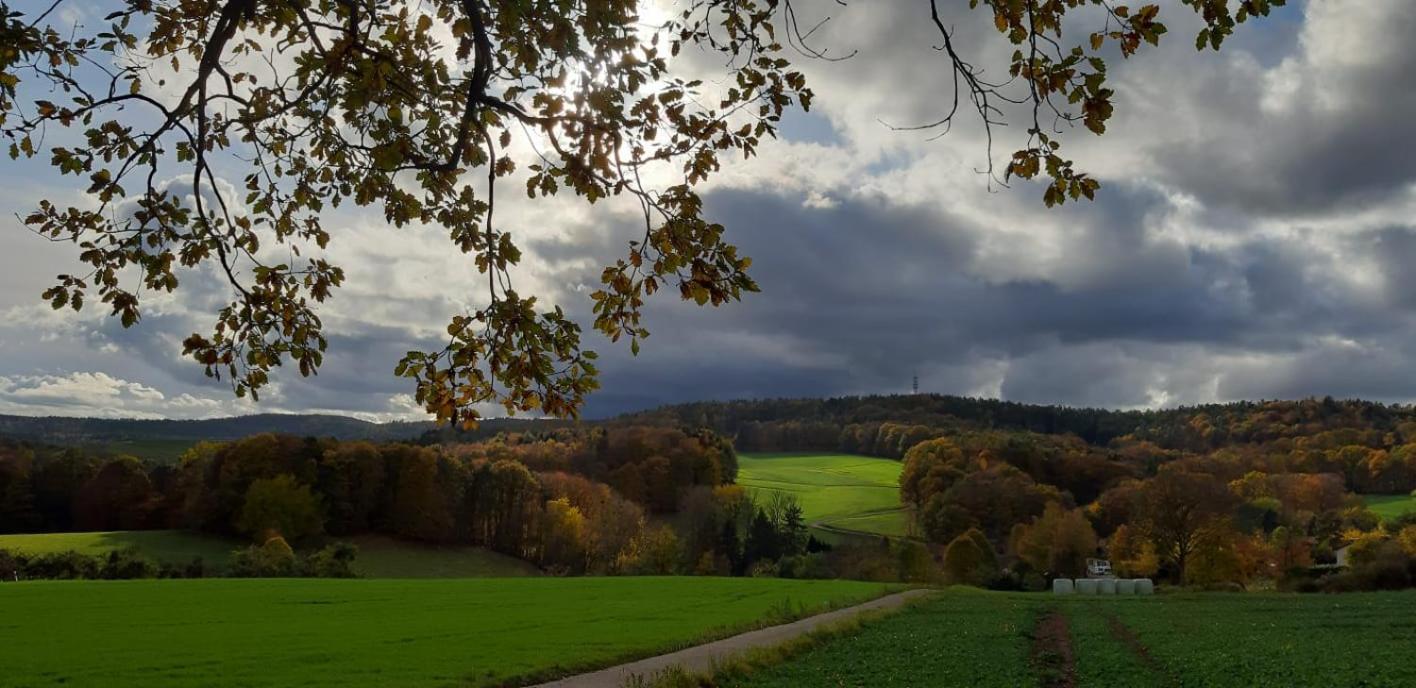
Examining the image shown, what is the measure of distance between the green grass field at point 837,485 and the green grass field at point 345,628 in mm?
57841

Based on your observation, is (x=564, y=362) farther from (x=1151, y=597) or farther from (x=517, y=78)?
(x=1151, y=597)

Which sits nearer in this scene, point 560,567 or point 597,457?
point 560,567

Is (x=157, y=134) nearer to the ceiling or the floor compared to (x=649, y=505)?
nearer to the ceiling

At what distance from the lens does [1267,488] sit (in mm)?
108812

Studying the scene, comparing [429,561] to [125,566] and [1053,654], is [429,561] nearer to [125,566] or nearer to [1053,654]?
[125,566]

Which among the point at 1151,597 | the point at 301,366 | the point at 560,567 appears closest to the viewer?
the point at 301,366

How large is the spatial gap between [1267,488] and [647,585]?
3450 inches

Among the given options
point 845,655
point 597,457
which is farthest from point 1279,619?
A: point 597,457

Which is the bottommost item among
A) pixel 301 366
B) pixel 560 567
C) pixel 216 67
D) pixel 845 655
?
pixel 560 567

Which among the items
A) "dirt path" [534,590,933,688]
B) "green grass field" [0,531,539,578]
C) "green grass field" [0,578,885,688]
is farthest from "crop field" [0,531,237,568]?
"dirt path" [534,590,933,688]

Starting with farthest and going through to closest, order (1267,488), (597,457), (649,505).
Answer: (597,457) < (649,505) < (1267,488)

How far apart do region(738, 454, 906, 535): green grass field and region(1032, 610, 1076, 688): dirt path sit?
7020cm

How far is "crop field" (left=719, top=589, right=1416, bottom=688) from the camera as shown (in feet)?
70.7

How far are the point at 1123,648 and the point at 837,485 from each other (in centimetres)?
11213
